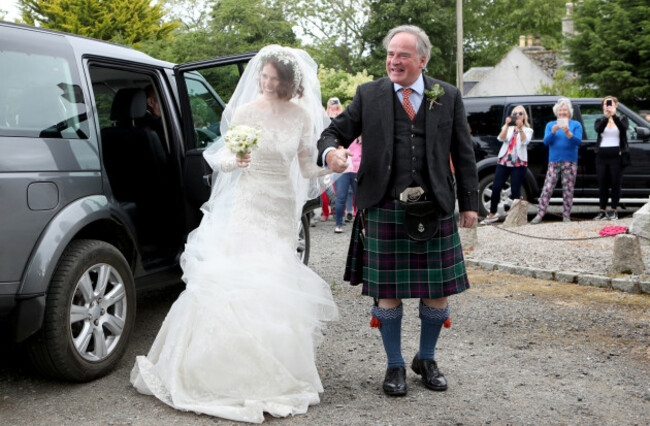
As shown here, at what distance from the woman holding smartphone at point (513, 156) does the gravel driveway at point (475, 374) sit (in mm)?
4679

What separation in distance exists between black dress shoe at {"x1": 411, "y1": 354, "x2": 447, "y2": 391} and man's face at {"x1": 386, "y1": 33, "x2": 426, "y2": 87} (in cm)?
168

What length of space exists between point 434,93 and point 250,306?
158 cm

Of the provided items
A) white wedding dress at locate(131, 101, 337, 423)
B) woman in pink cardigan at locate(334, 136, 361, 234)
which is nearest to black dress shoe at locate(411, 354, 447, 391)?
white wedding dress at locate(131, 101, 337, 423)

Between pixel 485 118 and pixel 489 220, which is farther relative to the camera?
pixel 485 118

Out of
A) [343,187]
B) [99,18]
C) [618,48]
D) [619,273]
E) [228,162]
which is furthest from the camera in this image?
[99,18]

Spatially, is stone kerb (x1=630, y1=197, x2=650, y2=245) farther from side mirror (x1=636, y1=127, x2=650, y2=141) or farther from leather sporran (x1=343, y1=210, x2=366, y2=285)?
leather sporran (x1=343, y1=210, x2=366, y2=285)

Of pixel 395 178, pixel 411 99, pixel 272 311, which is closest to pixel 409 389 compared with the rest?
pixel 272 311

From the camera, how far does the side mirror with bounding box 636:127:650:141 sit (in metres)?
11.1

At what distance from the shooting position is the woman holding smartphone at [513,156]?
426 inches

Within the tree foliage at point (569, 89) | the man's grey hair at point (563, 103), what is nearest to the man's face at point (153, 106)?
the man's grey hair at point (563, 103)

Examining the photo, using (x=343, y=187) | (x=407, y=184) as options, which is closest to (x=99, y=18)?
(x=343, y=187)

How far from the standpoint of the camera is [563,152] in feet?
34.8

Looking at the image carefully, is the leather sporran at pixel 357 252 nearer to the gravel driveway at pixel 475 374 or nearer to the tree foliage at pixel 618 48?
the gravel driveway at pixel 475 374

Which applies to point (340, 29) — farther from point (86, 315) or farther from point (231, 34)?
point (86, 315)
